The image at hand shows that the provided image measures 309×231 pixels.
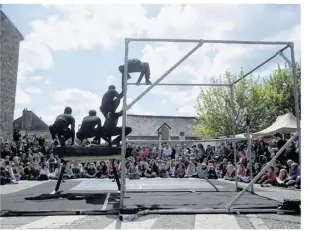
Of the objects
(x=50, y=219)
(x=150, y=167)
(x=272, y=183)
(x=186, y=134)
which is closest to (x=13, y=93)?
(x=150, y=167)

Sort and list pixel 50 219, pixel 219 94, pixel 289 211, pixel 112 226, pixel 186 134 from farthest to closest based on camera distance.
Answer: pixel 186 134 < pixel 219 94 < pixel 289 211 < pixel 50 219 < pixel 112 226

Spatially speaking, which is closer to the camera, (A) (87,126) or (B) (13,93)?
(A) (87,126)

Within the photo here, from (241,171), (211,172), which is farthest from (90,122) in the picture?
(211,172)

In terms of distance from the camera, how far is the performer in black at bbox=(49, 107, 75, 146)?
315 inches

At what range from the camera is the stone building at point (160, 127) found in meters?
48.0

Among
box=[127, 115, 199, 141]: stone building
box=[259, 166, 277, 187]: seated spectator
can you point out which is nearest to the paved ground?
box=[259, 166, 277, 187]: seated spectator

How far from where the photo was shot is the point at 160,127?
49.9 metres

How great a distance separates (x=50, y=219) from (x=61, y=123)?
3.71m

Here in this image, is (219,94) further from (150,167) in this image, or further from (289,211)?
(289,211)

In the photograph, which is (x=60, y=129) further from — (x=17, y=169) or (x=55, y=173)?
(x=55, y=173)

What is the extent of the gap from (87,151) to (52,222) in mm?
A: 2818

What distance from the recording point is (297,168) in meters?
9.51

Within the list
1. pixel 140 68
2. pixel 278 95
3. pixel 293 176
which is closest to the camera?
pixel 140 68

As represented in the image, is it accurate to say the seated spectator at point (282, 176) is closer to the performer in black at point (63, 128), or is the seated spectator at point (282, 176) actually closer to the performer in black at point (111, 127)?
the performer in black at point (111, 127)
